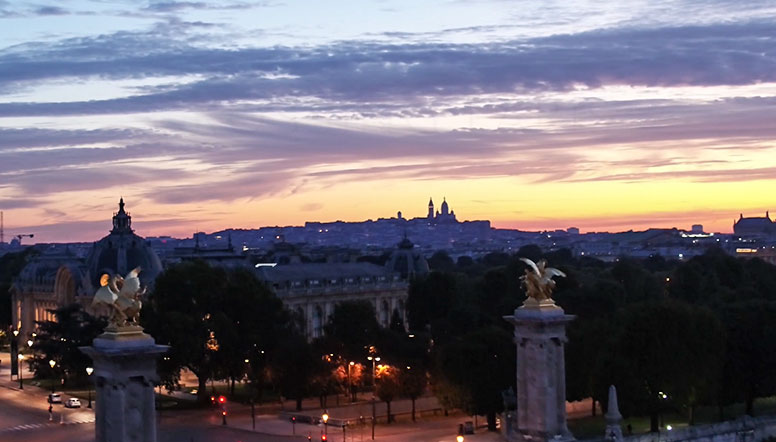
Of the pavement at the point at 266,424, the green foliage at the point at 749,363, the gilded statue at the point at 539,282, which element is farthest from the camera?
the green foliage at the point at 749,363

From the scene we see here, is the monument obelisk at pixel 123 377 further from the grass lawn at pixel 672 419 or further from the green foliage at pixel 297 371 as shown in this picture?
the green foliage at pixel 297 371

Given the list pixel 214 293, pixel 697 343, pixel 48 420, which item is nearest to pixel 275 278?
pixel 214 293

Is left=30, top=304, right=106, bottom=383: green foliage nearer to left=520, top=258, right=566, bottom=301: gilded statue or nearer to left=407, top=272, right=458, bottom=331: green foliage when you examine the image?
left=407, top=272, right=458, bottom=331: green foliage

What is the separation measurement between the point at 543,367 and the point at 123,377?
40.3ft

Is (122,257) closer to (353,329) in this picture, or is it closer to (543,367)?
(353,329)

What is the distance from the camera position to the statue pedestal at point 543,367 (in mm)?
35000

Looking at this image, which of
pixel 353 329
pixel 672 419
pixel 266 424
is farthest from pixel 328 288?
pixel 672 419

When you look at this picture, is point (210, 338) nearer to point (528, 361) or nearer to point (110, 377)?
point (528, 361)

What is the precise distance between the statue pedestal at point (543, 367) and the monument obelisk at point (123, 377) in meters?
10.9

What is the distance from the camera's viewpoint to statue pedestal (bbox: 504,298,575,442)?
115 feet

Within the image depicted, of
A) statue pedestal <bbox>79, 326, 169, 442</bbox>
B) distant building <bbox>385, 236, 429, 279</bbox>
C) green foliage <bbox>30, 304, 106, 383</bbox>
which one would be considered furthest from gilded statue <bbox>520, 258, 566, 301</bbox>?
distant building <bbox>385, 236, 429, 279</bbox>

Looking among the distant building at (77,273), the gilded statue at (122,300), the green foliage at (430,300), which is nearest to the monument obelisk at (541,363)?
the gilded statue at (122,300)

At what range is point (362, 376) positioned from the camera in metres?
72.8

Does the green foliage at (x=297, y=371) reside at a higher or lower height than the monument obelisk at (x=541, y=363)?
lower
